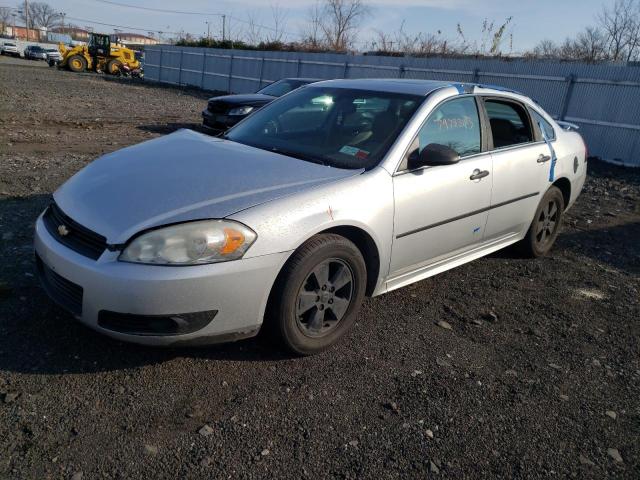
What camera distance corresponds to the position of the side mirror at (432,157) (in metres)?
3.39

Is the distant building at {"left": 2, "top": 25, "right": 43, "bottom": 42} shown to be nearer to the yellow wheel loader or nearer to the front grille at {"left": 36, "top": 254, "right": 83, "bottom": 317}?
the yellow wheel loader

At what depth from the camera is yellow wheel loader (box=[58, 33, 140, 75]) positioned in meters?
36.3

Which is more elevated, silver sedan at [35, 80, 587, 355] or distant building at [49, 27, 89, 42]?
distant building at [49, 27, 89, 42]

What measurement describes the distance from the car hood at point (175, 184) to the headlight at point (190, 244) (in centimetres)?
6

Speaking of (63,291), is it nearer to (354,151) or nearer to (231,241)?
(231,241)

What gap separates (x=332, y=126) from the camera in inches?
153

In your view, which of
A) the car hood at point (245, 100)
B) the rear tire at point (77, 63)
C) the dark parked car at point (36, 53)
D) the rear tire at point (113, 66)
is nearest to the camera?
the car hood at point (245, 100)

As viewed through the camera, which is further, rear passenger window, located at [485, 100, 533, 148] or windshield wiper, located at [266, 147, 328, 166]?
rear passenger window, located at [485, 100, 533, 148]

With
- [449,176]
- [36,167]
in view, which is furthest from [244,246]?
[36,167]

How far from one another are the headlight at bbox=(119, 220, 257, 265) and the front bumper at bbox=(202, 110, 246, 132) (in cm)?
841

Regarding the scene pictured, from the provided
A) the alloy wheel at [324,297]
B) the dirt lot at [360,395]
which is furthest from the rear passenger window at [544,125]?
the alloy wheel at [324,297]

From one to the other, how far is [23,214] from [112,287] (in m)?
3.21

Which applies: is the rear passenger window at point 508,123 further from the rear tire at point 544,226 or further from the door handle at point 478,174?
the rear tire at point 544,226

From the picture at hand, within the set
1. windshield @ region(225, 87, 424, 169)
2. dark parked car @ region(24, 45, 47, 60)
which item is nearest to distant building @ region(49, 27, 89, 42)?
dark parked car @ region(24, 45, 47, 60)
